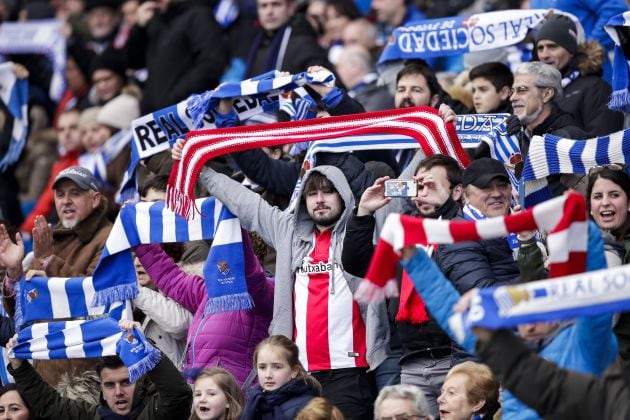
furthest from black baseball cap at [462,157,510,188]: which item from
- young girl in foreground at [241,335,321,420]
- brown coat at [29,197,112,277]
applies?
brown coat at [29,197,112,277]

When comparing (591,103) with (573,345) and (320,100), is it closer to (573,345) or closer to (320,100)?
(320,100)

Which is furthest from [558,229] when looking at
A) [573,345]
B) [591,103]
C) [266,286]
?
[591,103]

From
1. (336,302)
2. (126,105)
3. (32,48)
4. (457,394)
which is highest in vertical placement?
(32,48)

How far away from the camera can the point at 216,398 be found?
8648mm

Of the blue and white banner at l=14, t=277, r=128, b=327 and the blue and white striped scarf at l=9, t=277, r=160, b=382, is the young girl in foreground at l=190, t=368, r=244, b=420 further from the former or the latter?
the blue and white banner at l=14, t=277, r=128, b=327

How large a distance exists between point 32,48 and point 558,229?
10921mm

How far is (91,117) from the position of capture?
14398 millimetres

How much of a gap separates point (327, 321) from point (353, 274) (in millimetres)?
318

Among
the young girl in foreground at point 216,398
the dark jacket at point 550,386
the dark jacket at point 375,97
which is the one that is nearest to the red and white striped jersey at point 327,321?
the young girl in foreground at point 216,398

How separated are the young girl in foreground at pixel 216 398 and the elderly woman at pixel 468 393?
Result: 119 centimetres

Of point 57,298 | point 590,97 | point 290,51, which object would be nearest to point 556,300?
point 57,298

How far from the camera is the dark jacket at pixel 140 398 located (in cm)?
893

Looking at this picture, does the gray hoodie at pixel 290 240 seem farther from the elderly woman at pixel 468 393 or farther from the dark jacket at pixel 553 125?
the dark jacket at pixel 553 125

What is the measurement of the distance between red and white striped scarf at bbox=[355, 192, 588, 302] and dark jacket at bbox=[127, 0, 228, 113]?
7293mm
